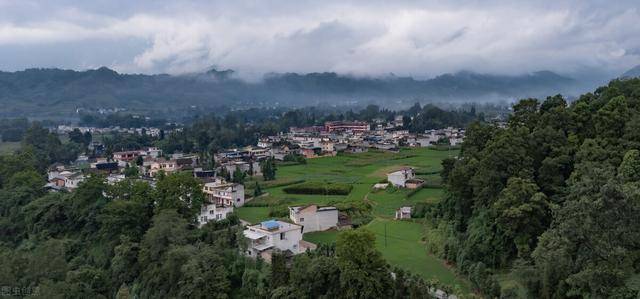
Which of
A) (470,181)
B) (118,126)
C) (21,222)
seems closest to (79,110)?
(118,126)

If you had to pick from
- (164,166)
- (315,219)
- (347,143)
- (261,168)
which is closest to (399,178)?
(315,219)

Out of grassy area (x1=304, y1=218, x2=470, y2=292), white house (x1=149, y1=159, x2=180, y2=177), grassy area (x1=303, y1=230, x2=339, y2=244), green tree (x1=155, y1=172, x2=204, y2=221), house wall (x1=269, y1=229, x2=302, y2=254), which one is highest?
green tree (x1=155, y1=172, x2=204, y2=221)

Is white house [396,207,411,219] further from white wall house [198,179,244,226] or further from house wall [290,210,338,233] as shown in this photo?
white wall house [198,179,244,226]

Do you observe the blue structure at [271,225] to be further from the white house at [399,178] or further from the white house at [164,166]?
the white house at [164,166]

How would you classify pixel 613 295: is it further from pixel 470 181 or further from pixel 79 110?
pixel 79 110

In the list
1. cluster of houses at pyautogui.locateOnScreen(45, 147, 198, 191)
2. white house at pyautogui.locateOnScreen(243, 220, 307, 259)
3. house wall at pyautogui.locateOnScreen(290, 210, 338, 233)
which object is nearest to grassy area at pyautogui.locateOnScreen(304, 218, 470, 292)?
house wall at pyautogui.locateOnScreen(290, 210, 338, 233)

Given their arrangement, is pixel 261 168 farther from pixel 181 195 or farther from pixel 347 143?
pixel 181 195

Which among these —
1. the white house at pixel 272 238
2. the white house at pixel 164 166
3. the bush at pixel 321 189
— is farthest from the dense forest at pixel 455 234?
the white house at pixel 164 166
